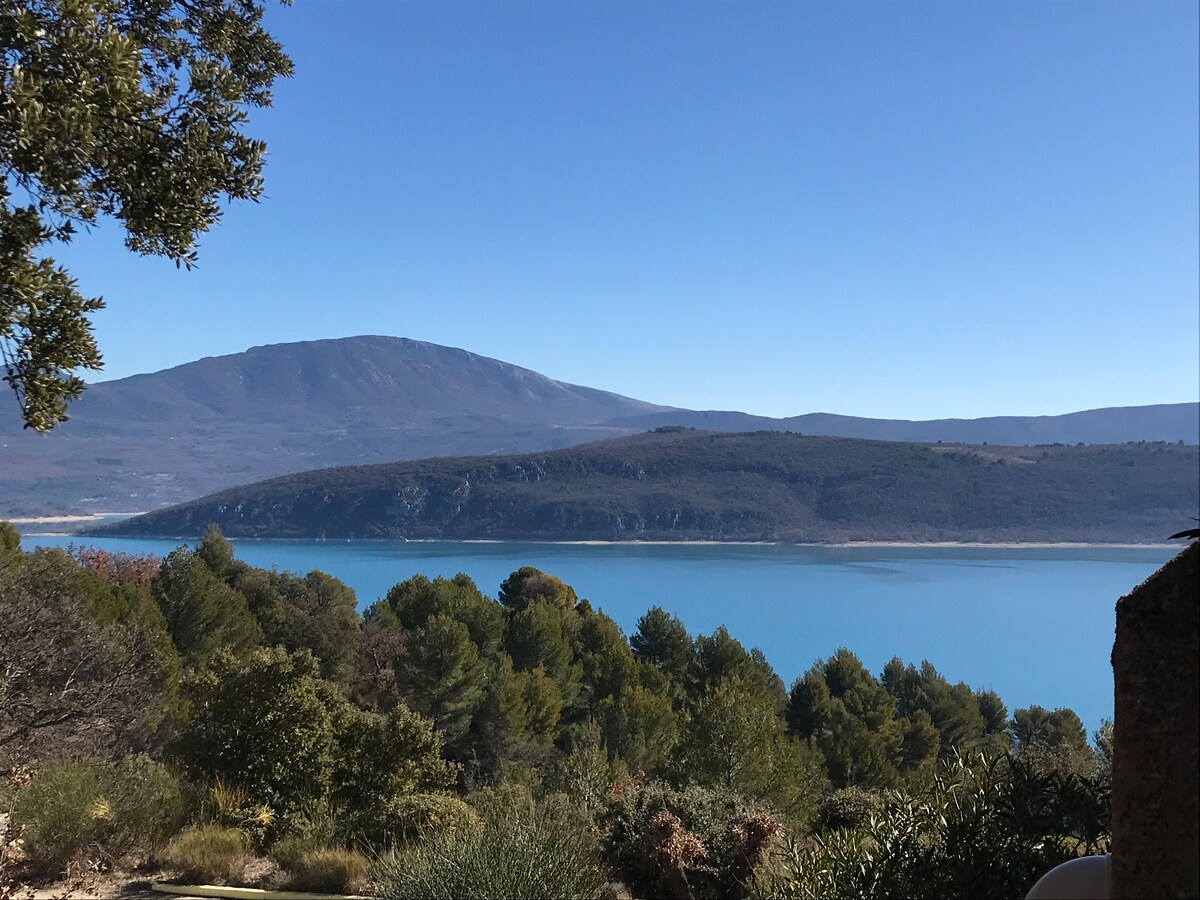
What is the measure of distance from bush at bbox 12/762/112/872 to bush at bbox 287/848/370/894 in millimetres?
1437

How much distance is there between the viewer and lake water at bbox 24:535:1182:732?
73438mm

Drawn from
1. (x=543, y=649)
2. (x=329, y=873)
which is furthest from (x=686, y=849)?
(x=543, y=649)

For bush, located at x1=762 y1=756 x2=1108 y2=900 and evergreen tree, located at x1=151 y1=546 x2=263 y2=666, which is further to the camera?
evergreen tree, located at x1=151 y1=546 x2=263 y2=666

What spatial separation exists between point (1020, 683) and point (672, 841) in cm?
7099

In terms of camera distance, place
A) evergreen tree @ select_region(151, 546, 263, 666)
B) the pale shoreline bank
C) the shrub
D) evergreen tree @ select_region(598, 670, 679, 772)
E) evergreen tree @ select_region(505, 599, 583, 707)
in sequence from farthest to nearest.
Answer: the pale shoreline bank < evergreen tree @ select_region(505, 599, 583, 707) < evergreen tree @ select_region(598, 670, 679, 772) < evergreen tree @ select_region(151, 546, 263, 666) < the shrub

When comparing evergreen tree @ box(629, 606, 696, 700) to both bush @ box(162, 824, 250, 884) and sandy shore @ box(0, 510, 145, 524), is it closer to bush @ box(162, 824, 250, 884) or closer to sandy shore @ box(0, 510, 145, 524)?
bush @ box(162, 824, 250, 884)

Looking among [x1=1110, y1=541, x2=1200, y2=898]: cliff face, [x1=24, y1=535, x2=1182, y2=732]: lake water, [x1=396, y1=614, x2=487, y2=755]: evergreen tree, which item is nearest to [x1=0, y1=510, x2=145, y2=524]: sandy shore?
[x1=24, y1=535, x2=1182, y2=732]: lake water

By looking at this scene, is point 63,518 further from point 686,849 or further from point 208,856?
point 686,849

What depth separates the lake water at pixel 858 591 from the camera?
73438 millimetres

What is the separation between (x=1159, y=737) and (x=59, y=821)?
6907mm

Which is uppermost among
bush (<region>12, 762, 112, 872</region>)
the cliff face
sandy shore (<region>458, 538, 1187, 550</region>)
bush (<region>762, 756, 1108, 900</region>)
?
the cliff face

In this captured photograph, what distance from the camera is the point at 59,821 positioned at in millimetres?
6258

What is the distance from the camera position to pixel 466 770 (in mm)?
22234

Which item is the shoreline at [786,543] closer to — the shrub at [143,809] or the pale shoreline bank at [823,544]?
the pale shoreline bank at [823,544]
